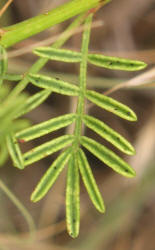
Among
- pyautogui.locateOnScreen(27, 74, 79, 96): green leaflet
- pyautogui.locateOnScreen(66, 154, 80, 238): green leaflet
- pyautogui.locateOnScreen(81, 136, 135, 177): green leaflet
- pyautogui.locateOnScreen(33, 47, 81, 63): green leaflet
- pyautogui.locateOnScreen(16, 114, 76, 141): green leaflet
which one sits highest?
pyautogui.locateOnScreen(33, 47, 81, 63): green leaflet

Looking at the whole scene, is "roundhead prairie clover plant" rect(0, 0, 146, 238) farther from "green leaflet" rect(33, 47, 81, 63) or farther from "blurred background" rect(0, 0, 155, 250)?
"blurred background" rect(0, 0, 155, 250)

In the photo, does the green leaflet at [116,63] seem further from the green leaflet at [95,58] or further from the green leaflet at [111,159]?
the green leaflet at [111,159]

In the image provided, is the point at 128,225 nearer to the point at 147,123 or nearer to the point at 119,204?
the point at 119,204

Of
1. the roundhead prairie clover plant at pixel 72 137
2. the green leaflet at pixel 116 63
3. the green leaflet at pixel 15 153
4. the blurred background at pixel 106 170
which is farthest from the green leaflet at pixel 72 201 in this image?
the blurred background at pixel 106 170

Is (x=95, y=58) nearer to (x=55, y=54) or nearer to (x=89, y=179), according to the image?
(x=55, y=54)

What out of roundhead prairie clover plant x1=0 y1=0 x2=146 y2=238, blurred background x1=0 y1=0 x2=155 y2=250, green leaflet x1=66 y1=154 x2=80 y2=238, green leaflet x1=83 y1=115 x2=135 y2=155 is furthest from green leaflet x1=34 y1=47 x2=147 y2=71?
blurred background x1=0 y1=0 x2=155 y2=250

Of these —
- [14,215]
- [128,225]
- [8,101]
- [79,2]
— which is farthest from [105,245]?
[79,2]
